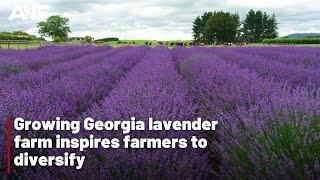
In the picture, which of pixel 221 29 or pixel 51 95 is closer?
pixel 51 95

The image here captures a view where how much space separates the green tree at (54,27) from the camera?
337 ft

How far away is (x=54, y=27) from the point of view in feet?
339

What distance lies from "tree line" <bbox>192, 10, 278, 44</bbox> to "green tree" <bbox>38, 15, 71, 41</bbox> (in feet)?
93.1

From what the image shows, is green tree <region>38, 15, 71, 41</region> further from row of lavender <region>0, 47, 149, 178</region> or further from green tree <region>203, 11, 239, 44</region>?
row of lavender <region>0, 47, 149, 178</region>

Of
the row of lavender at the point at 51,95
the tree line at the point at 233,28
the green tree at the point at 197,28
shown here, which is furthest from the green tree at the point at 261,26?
the row of lavender at the point at 51,95

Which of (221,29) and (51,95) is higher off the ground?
(221,29)

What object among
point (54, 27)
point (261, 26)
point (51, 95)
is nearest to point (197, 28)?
point (261, 26)

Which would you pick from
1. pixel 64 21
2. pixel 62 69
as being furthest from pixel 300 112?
pixel 64 21

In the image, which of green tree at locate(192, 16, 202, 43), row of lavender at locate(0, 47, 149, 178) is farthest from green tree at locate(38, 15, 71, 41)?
row of lavender at locate(0, 47, 149, 178)

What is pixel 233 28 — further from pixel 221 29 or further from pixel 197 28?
pixel 197 28

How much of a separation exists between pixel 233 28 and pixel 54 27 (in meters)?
41.7

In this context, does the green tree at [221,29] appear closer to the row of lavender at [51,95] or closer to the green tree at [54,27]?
the green tree at [54,27]

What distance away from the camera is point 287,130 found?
9.16ft

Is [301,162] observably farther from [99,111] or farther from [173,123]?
[99,111]
